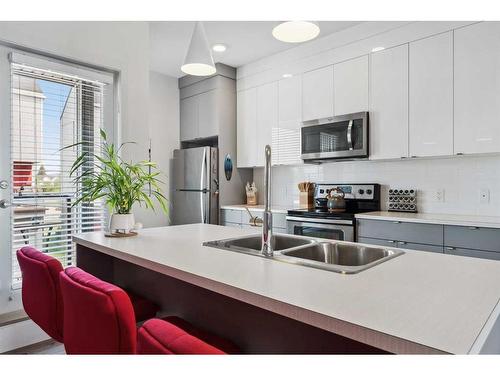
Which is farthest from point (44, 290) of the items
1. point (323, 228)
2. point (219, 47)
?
point (219, 47)

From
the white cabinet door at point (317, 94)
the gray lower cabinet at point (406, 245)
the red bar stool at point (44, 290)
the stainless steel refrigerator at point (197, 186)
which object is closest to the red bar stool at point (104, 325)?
the red bar stool at point (44, 290)

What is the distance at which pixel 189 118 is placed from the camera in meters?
4.91

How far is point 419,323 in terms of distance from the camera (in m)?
0.73

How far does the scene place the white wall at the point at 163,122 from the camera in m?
4.79

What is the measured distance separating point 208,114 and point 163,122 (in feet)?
2.52

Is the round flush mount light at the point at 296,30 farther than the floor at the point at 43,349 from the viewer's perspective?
No

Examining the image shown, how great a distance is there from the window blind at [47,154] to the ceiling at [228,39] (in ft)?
3.78

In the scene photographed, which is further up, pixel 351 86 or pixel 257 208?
pixel 351 86

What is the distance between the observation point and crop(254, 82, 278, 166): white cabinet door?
13.6 ft

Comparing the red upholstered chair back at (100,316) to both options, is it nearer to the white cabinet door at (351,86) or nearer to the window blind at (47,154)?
the window blind at (47,154)

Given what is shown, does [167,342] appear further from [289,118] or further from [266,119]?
[266,119]

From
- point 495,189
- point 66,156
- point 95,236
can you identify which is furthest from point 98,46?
point 495,189

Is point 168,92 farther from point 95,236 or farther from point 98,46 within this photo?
point 95,236

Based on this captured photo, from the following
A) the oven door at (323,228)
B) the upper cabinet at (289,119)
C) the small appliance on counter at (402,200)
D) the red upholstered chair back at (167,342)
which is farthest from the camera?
the upper cabinet at (289,119)
